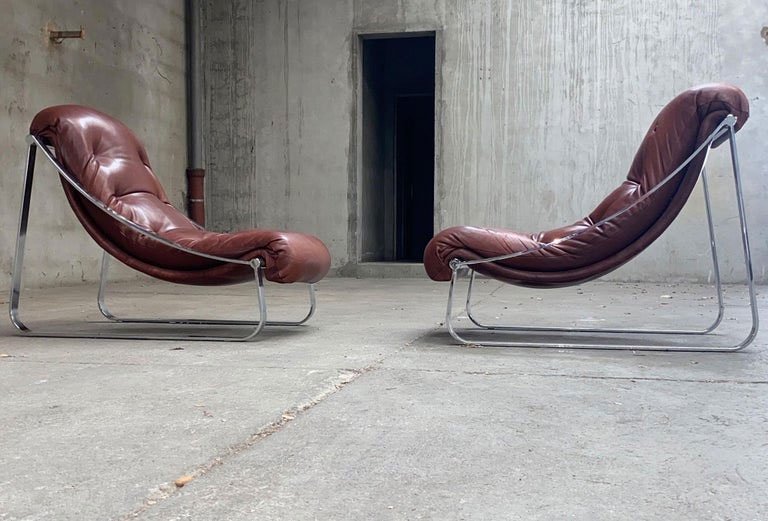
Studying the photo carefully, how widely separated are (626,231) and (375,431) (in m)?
1.48

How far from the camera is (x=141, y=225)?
9.09 feet

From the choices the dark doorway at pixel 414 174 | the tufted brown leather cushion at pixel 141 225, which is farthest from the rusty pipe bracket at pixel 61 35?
the dark doorway at pixel 414 174

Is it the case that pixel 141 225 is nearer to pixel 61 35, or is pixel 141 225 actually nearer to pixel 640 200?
pixel 640 200

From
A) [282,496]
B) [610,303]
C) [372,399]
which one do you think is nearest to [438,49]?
[610,303]

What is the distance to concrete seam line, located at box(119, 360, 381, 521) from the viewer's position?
3.45ft

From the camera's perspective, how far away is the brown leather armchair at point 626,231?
2.43 m

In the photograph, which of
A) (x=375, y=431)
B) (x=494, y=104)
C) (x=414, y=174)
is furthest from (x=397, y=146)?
(x=375, y=431)

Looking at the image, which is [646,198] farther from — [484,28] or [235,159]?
[235,159]

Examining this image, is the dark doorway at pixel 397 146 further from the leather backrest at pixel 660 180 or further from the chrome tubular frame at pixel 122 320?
the leather backrest at pixel 660 180

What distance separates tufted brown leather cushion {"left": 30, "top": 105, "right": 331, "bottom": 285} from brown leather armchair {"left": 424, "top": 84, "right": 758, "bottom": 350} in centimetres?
52

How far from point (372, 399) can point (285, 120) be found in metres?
5.87

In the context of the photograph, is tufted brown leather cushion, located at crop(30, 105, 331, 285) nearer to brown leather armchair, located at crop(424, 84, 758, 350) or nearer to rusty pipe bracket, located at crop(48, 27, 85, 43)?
brown leather armchair, located at crop(424, 84, 758, 350)

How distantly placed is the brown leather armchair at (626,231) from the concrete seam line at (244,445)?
0.78 meters

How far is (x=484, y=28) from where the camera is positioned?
6.82 m
